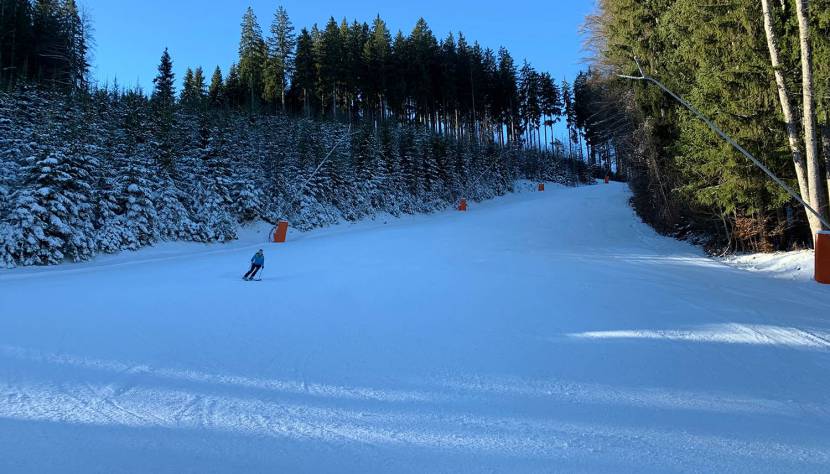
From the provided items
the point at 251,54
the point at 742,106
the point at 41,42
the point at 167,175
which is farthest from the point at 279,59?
the point at 742,106

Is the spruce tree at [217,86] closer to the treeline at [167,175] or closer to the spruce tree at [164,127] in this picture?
the treeline at [167,175]

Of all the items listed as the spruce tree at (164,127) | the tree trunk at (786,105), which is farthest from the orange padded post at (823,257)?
the spruce tree at (164,127)

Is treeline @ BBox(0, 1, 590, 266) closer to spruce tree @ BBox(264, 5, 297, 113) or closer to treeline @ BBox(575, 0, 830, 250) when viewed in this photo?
spruce tree @ BBox(264, 5, 297, 113)

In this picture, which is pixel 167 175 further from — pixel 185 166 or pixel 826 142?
pixel 826 142

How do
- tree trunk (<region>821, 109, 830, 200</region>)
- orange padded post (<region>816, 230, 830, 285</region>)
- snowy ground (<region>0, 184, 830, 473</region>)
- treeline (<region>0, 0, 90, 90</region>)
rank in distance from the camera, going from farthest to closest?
treeline (<region>0, 0, 90, 90</region>) → tree trunk (<region>821, 109, 830, 200</region>) → orange padded post (<region>816, 230, 830, 285</region>) → snowy ground (<region>0, 184, 830, 473</region>)

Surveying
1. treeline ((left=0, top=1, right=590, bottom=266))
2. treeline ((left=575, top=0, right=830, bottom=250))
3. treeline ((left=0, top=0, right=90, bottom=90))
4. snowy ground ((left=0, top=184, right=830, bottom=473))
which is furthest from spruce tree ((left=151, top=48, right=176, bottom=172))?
treeline ((left=575, top=0, right=830, bottom=250))

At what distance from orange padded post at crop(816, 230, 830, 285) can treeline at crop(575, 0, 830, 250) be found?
138 centimetres

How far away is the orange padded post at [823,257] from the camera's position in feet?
31.0

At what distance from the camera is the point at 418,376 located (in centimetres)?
464

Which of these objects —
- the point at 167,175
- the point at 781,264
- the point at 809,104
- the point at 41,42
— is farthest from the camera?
the point at 41,42

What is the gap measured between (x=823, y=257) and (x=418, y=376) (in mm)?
10577

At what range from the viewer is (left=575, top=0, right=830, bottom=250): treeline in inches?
439

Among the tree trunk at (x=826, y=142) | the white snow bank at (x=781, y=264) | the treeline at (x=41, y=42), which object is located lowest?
the white snow bank at (x=781, y=264)

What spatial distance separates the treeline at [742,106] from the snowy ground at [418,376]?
438 cm
